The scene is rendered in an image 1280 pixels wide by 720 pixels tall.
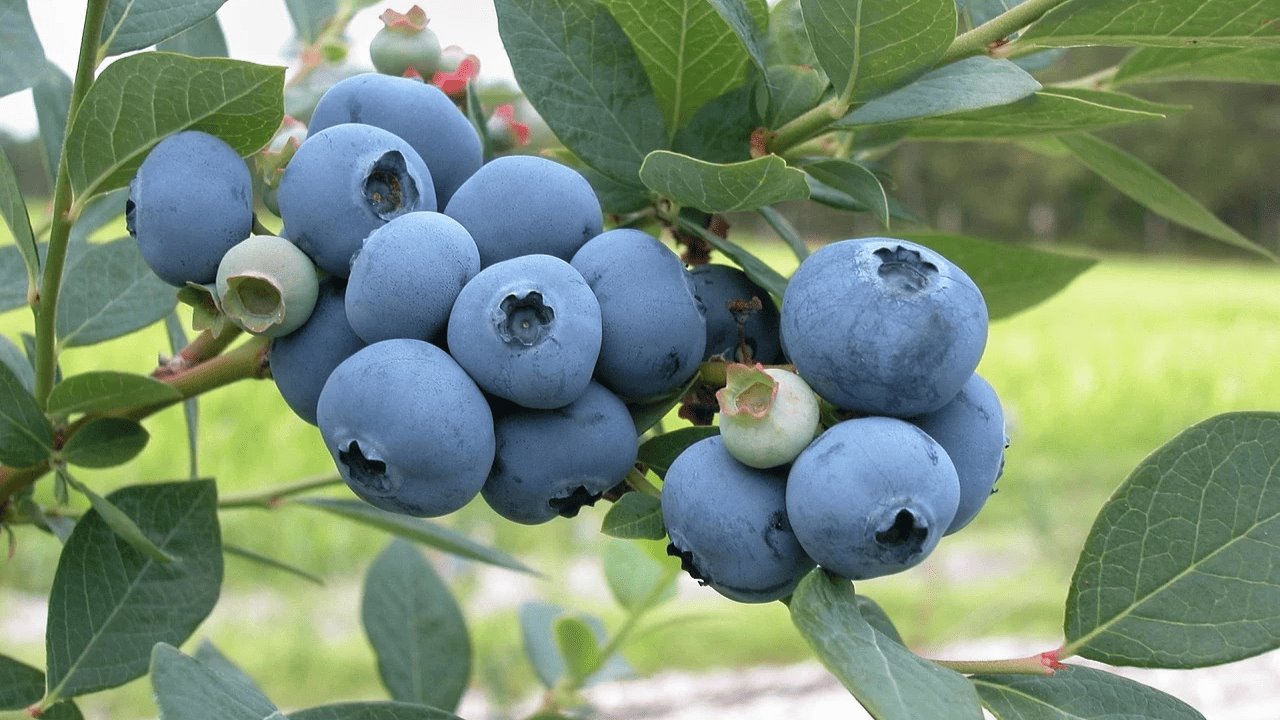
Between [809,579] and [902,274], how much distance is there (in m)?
0.14

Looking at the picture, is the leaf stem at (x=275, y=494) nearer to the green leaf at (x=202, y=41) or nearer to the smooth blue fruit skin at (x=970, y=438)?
the green leaf at (x=202, y=41)

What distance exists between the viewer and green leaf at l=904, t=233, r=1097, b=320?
2.57 feet

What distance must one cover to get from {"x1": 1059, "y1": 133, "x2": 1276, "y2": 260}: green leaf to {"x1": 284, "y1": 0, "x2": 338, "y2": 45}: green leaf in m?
0.67

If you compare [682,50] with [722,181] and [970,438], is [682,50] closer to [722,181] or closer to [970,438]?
[722,181]

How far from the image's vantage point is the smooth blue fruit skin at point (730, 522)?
477 mm

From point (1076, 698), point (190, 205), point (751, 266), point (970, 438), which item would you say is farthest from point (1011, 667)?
point (190, 205)

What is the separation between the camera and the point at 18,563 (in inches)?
155

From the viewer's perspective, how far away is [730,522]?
0.48m

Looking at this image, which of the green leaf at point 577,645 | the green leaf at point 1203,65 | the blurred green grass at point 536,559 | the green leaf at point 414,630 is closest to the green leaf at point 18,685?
the green leaf at point 414,630

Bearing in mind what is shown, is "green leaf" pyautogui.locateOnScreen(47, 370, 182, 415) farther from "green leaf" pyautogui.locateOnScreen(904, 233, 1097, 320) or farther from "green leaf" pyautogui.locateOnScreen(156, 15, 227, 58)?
"green leaf" pyautogui.locateOnScreen(904, 233, 1097, 320)

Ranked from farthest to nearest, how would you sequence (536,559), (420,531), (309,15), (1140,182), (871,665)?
(536,559), (309,15), (420,531), (1140,182), (871,665)

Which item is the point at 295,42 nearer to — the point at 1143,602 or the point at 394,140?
the point at 394,140

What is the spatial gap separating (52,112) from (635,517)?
1.86 feet

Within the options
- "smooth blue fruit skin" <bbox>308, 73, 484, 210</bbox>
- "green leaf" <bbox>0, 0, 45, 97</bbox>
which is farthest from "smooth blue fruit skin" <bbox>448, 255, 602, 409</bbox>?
"green leaf" <bbox>0, 0, 45, 97</bbox>
